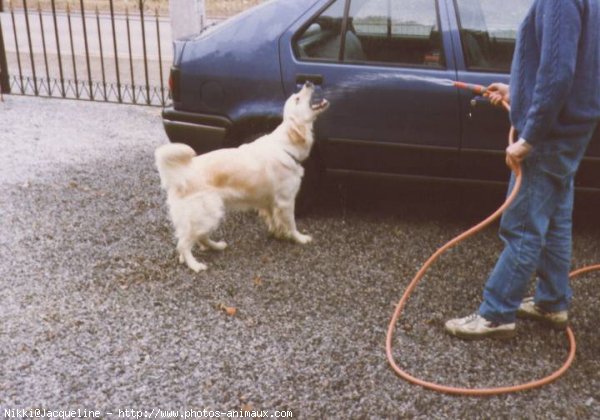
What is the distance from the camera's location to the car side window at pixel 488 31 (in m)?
4.67

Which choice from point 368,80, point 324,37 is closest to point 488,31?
point 368,80

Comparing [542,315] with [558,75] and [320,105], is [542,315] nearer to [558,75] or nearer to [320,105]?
[558,75]

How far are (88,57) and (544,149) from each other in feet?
24.4

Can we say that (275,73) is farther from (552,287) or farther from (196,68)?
(552,287)

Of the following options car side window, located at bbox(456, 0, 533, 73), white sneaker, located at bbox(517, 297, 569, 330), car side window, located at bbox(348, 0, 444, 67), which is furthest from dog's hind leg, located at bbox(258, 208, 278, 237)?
white sneaker, located at bbox(517, 297, 569, 330)

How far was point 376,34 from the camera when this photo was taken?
16.1ft

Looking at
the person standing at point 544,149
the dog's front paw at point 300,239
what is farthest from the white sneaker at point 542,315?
the dog's front paw at point 300,239

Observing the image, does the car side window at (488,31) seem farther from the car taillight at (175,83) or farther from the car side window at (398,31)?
the car taillight at (175,83)

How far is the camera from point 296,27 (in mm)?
4965

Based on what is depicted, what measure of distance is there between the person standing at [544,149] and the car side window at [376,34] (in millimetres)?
1288

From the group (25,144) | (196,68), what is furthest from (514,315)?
(25,144)

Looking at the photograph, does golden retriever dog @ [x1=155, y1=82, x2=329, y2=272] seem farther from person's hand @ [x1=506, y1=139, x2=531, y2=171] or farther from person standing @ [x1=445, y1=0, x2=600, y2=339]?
person's hand @ [x1=506, y1=139, x2=531, y2=171]

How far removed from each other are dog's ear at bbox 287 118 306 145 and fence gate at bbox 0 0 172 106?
4.09 meters

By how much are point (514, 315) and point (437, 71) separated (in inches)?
75.5
